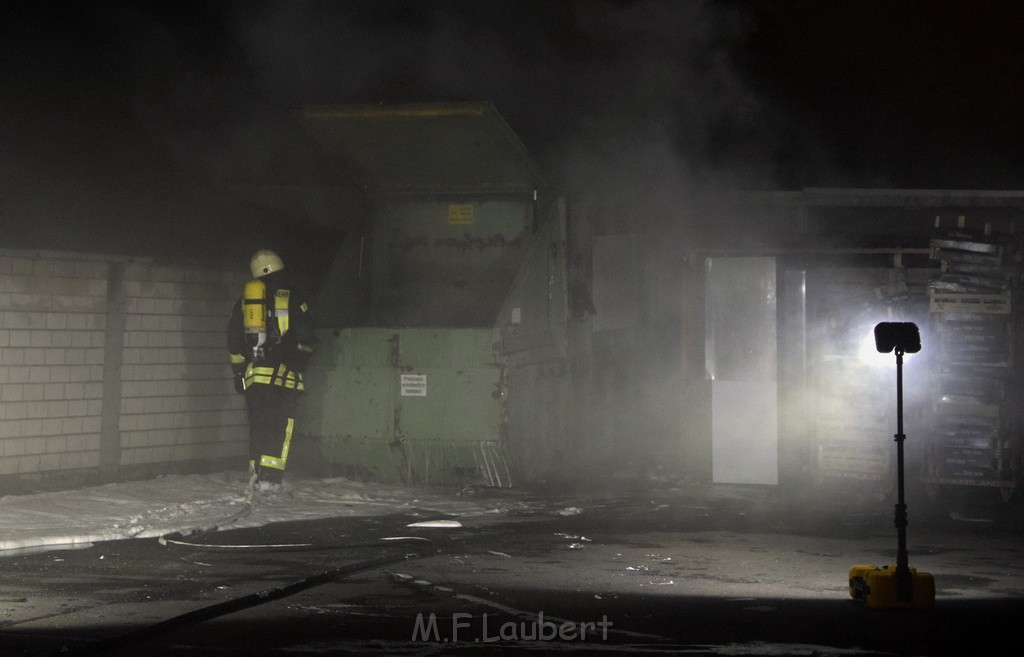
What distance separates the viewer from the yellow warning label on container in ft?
37.3

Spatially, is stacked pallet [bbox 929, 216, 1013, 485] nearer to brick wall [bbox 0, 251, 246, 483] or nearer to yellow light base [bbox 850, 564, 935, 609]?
yellow light base [bbox 850, 564, 935, 609]

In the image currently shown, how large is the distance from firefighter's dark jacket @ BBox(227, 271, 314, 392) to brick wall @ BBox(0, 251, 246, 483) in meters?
0.89

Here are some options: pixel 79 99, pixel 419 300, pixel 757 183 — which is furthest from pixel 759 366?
pixel 79 99

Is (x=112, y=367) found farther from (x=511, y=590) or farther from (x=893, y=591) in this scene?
(x=893, y=591)

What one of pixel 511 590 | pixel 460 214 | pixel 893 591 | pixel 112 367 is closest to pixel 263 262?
pixel 112 367

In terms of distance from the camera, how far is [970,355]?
10680mm

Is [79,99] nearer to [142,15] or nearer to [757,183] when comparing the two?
[142,15]

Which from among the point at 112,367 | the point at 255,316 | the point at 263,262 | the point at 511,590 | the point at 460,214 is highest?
the point at 460,214

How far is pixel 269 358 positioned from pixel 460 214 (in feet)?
8.28

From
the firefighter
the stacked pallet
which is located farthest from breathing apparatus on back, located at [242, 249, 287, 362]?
the stacked pallet

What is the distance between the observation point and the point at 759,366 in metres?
11.8

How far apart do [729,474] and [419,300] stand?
3567 mm

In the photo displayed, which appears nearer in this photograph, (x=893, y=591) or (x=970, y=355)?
(x=893, y=591)

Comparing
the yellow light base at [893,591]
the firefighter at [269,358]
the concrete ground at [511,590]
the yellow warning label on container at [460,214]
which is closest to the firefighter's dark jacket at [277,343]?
the firefighter at [269,358]
